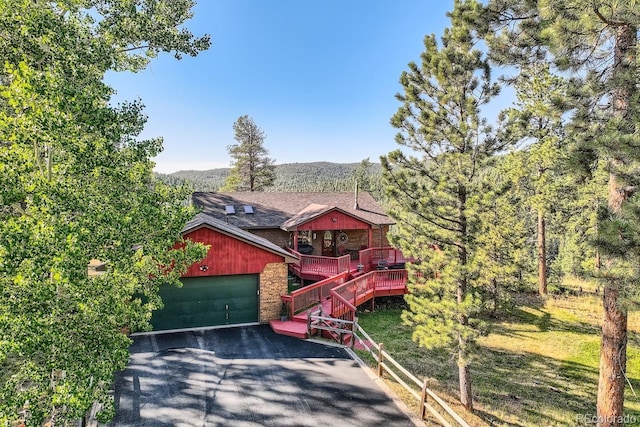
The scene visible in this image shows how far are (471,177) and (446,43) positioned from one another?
420cm

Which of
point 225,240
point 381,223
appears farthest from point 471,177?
point 381,223

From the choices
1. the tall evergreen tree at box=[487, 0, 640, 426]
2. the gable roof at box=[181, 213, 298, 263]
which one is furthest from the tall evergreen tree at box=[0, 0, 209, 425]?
the tall evergreen tree at box=[487, 0, 640, 426]

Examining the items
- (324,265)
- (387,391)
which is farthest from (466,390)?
(324,265)

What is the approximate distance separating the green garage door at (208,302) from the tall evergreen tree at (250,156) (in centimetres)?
2662

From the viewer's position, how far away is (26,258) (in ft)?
16.2

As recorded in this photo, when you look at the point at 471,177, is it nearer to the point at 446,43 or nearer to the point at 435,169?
the point at 435,169

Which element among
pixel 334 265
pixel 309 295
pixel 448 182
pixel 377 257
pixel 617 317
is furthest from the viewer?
pixel 377 257

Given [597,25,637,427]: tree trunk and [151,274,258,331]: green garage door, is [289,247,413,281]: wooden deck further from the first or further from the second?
[597,25,637,427]: tree trunk

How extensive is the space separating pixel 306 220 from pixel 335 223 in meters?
1.91

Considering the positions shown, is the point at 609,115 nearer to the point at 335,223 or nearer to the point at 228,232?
the point at 228,232

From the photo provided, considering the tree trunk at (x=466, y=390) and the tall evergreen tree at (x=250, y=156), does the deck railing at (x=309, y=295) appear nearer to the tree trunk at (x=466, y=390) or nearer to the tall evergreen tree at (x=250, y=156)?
A: the tree trunk at (x=466, y=390)

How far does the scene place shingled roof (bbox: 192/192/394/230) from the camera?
21781mm

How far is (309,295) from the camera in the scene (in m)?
14.7

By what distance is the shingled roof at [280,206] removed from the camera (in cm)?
2178
